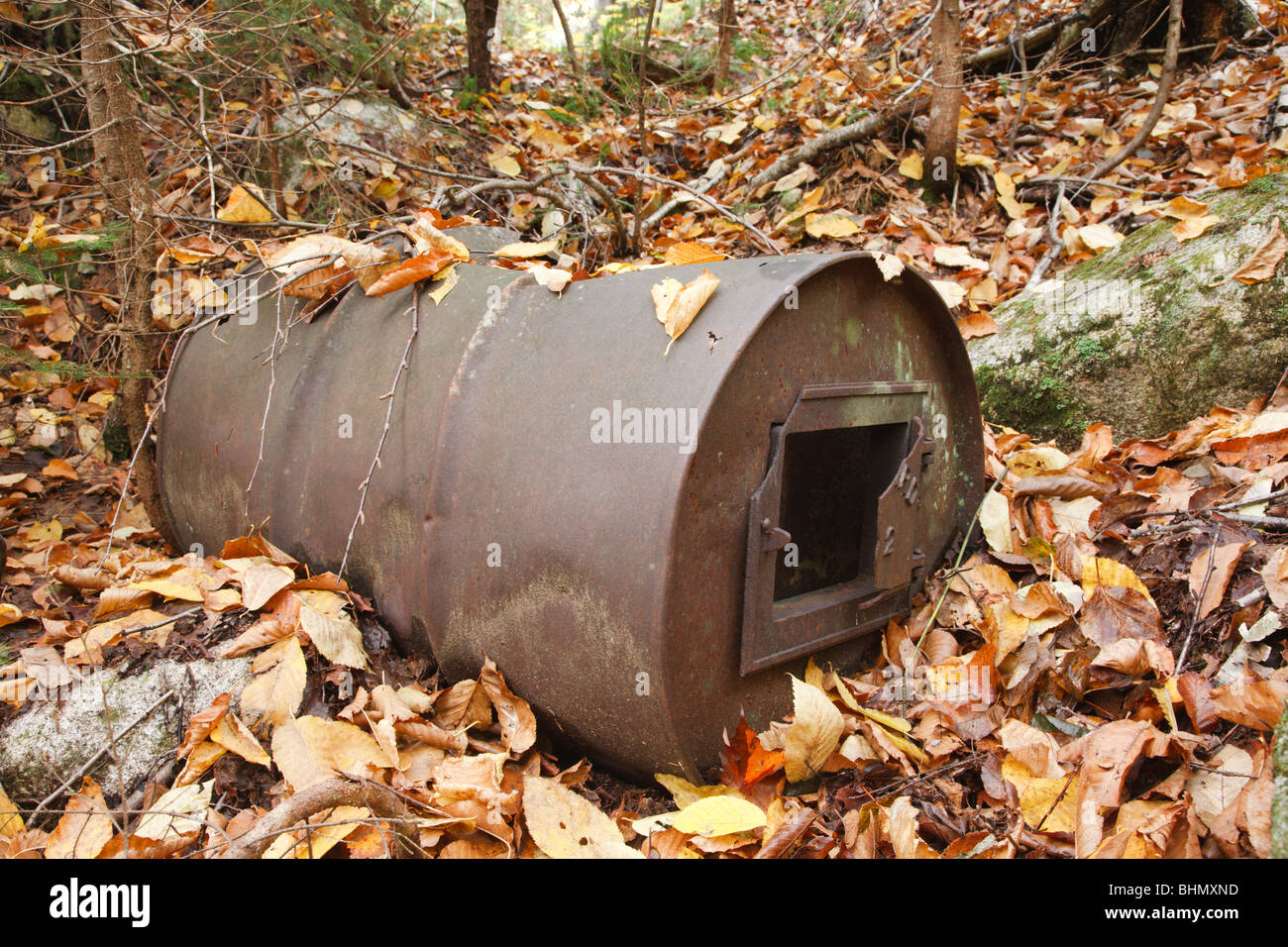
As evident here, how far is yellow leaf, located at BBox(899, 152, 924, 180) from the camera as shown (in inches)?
168

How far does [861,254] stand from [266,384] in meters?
1.72

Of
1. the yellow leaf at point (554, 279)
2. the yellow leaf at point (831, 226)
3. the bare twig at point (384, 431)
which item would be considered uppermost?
the yellow leaf at point (831, 226)

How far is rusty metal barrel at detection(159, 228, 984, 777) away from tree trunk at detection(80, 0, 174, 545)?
0.86 m

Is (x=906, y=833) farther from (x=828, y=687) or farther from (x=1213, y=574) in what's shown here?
(x=1213, y=574)

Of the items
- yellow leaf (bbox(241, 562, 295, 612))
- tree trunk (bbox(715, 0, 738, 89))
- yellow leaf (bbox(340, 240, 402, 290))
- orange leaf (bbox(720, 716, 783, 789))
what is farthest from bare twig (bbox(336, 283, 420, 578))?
tree trunk (bbox(715, 0, 738, 89))

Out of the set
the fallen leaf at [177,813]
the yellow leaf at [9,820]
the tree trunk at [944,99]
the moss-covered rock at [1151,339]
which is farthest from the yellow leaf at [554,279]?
the tree trunk at [944,99]

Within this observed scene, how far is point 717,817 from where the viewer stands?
162 cm

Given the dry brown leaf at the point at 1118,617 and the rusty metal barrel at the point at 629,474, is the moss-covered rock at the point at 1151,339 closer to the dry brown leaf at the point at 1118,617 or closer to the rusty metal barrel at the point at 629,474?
the rusty metal barrel at the point at 629,474

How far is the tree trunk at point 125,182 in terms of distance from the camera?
2727 mm

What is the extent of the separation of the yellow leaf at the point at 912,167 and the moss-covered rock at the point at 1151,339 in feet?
4.38

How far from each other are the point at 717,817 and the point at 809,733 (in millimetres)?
289

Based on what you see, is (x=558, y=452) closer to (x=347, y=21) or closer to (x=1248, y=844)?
(x=1248, y=844)

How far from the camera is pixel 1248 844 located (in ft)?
4.40

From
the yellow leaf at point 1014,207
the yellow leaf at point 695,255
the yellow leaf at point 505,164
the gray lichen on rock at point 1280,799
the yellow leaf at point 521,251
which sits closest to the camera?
the gray lichen on rock at point 1280,799
